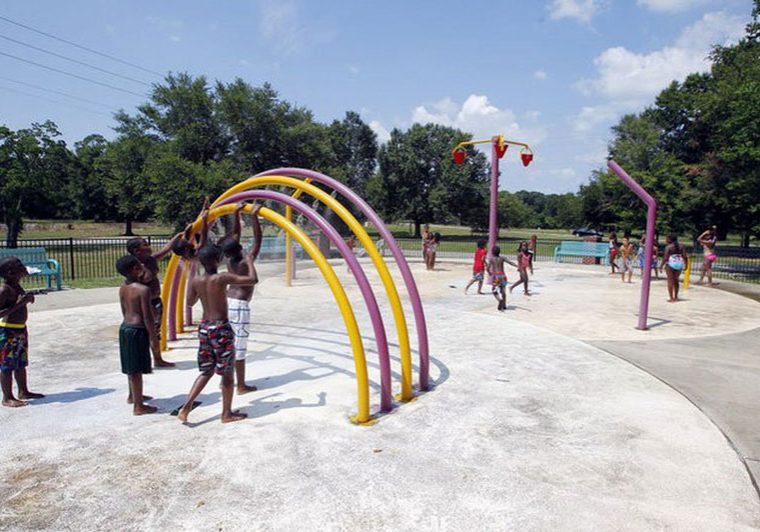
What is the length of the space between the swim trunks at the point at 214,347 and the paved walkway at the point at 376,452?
61 centimetres

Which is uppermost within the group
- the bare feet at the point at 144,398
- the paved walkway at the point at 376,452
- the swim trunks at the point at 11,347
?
the swim trunks at the point at 11,347

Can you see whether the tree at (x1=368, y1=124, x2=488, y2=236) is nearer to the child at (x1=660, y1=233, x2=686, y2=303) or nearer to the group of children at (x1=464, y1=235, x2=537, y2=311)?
the group of children at (x1=464, y1=235, x2=537, y2=311)

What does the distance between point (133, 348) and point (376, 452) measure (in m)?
2.64

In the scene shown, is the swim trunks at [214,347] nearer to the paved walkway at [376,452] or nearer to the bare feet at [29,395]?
the paved walkway at [376,452]

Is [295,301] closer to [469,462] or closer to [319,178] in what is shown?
[319,178]

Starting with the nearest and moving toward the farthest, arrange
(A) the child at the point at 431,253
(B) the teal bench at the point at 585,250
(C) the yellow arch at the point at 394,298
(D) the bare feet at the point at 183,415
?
(D) the bare feet at the point at 183,415 < (C) the yellow arch at the point at 394,298 < (A) the child at the point at 431,253 < (B) the teal bench at the point at 585,250

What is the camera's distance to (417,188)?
52500mm

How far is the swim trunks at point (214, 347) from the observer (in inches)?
191

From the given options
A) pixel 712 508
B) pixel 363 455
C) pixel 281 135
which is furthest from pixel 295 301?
pixel 281 135

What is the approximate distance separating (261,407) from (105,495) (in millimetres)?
1927

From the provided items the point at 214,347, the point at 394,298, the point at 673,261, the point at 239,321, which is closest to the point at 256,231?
the point at 239,321

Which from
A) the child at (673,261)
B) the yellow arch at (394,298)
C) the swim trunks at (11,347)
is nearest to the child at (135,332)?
the swim trunks at (11,347)

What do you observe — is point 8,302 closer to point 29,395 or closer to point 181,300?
point 29,395

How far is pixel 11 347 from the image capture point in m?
5.34
